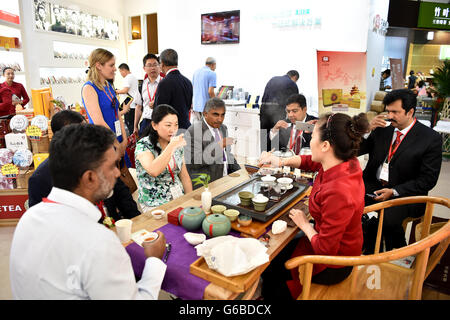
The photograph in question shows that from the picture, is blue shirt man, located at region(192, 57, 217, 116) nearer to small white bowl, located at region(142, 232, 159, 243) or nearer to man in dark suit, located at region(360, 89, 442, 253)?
man in dark suit, located at region(360, 89, 442, 253)

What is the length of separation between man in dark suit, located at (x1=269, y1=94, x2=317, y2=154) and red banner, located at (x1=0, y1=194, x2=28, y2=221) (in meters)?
2.83

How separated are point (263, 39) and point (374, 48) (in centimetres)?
209

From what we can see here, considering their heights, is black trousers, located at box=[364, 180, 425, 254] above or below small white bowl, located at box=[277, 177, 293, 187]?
below

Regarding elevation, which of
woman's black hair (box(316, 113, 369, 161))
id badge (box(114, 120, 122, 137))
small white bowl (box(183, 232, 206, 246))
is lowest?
small white bowl (box(183, 232, 206, 246))

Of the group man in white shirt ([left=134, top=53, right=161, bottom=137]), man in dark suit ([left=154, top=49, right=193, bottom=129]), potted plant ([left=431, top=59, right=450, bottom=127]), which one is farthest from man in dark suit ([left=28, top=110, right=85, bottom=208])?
potted plant ([left=431, top=59, right=450, bottom=127])

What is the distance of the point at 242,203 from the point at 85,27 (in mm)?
7418

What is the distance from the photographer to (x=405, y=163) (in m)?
2.41

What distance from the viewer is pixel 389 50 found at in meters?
11.8

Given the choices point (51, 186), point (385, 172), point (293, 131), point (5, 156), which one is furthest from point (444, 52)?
point (51, 186)

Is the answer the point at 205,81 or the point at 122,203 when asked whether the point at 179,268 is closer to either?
the point at 122,203

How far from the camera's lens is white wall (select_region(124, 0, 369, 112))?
5.30m

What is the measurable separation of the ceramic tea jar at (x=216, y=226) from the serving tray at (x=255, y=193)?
0.63 ft

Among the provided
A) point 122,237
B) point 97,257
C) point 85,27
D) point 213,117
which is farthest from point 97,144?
point 85,27
